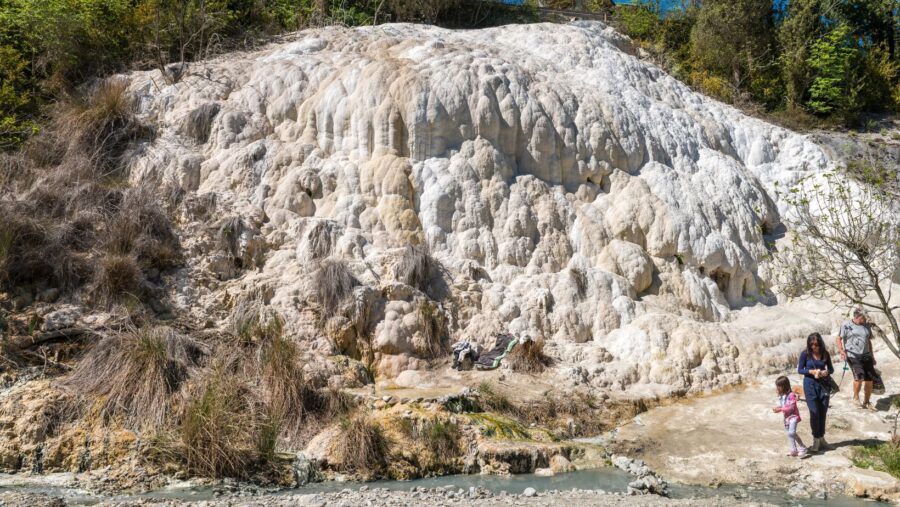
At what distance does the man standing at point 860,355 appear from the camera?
9883 millimetres

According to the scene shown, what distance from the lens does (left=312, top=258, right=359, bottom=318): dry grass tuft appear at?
10516mm

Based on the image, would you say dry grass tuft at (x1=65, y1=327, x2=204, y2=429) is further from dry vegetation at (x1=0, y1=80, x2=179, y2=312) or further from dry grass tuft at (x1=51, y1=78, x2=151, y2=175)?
dry grass tuft at (x1=51, y1=78, x2=151, y2=175)

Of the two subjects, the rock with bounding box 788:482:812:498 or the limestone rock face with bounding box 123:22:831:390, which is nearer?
the rock with bounding box 788:482:812:498

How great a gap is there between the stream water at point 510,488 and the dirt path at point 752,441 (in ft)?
0.87

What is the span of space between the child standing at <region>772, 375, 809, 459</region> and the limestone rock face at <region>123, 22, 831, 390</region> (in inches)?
86.5

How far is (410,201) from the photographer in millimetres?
12641

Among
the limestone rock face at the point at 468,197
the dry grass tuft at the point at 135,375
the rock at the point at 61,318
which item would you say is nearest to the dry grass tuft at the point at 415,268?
the limestone rock face at the point at 468,197

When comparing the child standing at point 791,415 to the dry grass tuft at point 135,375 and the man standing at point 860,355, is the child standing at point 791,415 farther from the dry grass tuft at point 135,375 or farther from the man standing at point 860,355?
the dry grass tuft at point 135,375

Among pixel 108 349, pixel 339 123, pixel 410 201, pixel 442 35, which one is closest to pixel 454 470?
pixel 108 349

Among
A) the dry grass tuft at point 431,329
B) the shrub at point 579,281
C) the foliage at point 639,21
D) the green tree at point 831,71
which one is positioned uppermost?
the foliage at point 639,21

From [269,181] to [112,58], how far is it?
→ 18.8 feet

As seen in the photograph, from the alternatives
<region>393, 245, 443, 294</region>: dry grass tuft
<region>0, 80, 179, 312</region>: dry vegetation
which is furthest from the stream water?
<region>393, 245, 443, 294</region>: dry grass tuft

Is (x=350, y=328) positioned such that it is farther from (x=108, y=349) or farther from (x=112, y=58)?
(x=112, y=58)

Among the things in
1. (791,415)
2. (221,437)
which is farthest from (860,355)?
(221,437)
